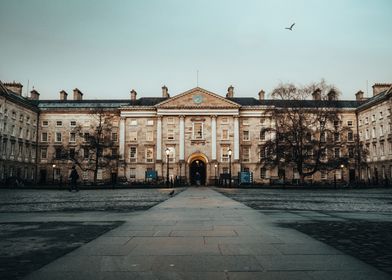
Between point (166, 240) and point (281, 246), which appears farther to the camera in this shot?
point (166, 240)

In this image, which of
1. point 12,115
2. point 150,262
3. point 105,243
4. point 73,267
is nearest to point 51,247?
point 105,243

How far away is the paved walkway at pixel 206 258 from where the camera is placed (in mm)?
4309

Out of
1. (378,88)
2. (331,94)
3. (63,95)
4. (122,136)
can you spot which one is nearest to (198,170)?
(122,136)

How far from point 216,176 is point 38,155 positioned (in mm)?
32074

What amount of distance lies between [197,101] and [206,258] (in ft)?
205

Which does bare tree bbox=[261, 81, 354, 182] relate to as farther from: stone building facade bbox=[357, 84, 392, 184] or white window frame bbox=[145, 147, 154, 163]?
white window frame bbox=[145, 147, 154, 163]

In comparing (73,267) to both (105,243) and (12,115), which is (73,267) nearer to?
(105,243)

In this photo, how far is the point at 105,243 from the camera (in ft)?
20.6

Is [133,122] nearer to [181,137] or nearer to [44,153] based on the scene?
[181,137]

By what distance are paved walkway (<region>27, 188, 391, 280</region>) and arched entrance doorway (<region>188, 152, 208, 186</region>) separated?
58579mm

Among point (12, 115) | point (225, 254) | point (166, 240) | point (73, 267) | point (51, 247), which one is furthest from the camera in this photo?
point (12, 115)

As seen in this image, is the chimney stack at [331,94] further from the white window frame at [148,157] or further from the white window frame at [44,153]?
the white window frame at [44,153]

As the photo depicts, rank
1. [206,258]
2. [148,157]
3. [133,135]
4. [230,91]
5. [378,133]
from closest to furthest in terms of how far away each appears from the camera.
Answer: [206,258] → [378,133] → [148,157] → [133,135] → [230,91]

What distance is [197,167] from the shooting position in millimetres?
70875
